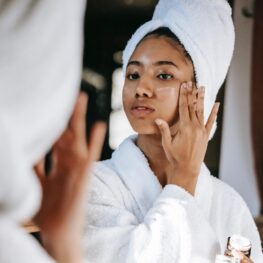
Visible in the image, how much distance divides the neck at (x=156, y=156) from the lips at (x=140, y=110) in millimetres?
91

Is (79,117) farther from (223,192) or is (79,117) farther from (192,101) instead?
(223,192)

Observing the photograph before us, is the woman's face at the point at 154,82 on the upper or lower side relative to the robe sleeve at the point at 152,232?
upper

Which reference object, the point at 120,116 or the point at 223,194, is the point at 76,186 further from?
the point at 120,116

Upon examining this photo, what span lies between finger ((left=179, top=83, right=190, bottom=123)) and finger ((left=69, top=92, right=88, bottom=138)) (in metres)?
0.47

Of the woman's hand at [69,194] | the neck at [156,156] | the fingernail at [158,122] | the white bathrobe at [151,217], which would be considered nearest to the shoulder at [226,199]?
the white bathrobe at [151,217]

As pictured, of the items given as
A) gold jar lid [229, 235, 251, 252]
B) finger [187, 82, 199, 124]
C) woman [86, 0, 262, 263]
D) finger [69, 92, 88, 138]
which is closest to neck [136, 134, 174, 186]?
woman [86, 0, 262, 263]

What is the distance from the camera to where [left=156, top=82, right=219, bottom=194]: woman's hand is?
0.93 metres

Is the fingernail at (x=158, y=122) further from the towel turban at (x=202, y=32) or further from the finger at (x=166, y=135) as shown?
the towel turban at (x=202, y=32)

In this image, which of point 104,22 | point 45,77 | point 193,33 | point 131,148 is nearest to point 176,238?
point 131,148

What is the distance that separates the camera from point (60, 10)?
42cm

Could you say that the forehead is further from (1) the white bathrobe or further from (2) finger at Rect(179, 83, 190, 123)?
(1) the white bathrobe

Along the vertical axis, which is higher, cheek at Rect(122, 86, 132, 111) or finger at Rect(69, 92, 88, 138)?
cheek at Rect(122, 86, 132, 111)

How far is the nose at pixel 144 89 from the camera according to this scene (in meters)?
0.96

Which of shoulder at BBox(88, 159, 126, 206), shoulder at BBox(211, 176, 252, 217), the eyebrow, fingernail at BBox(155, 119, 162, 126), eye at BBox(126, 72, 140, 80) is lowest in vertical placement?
shoulder at BBox(211, 176, 252, 217)
